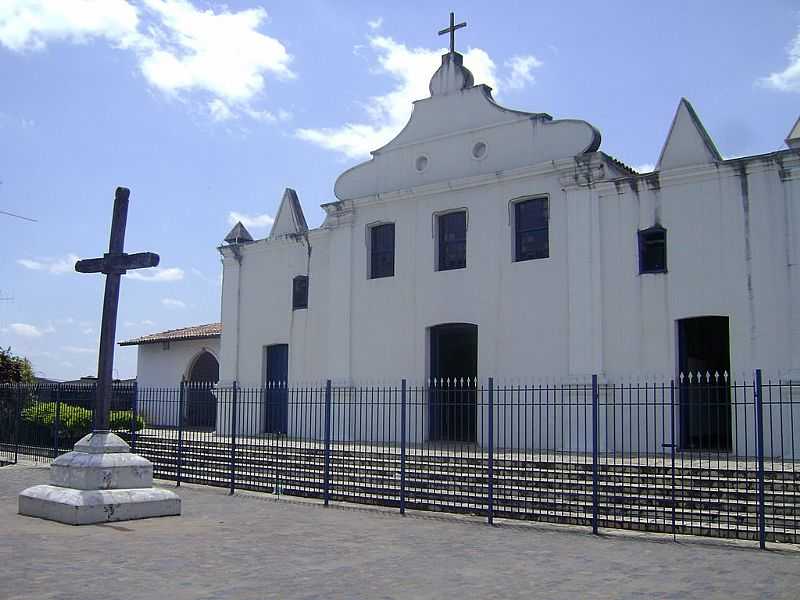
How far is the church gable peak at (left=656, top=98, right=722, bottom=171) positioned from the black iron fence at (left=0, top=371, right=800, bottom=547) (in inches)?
164

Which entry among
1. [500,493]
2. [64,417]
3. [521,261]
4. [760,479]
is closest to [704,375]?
[521,261]

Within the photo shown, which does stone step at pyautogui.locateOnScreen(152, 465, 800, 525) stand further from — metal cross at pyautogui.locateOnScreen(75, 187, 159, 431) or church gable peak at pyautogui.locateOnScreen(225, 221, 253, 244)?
church gable peak at pyautogui.locateOnScreen(225, 221, 253, 244)

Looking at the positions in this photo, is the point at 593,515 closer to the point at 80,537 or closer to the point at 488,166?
the point at 80,537

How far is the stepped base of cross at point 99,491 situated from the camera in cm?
1095

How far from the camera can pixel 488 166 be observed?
19.2 m

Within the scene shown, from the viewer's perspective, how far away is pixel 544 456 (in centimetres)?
1486

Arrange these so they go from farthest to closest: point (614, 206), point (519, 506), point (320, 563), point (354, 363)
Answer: point (354, 363)
point (614, 206)
point (519, 506)
point (320, 563)

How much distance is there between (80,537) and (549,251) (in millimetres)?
11318

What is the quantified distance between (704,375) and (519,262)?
4.43 m

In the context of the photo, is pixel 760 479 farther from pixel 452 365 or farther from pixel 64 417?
pixel 64 417

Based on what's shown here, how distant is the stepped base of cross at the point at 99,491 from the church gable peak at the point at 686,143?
36.6ft

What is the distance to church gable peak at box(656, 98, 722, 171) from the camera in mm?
16422

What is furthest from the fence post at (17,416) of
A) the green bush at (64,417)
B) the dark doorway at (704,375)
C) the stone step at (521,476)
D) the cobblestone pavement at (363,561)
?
the dark doorway at (704,375)

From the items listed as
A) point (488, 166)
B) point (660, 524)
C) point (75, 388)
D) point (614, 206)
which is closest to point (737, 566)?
point (660, 524)
